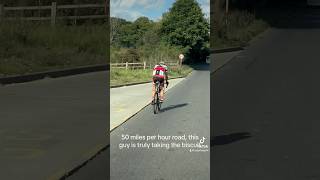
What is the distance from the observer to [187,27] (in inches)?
316

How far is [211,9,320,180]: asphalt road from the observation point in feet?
24.9

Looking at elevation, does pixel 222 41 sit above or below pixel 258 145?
above

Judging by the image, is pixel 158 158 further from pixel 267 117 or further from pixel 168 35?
pixel 267 117

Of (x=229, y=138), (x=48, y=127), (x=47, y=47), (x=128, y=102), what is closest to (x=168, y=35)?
(x=229, y=138)

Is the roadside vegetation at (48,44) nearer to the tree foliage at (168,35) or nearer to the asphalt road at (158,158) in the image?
the asphalt road at (158,158)

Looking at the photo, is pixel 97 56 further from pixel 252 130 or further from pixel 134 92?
pixel 252 130

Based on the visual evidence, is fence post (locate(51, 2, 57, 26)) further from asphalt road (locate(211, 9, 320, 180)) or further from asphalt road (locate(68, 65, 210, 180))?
asphalt road (locate(68, 65, 210, 180))

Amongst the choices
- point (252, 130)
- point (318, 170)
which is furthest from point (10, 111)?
point (318, 170)

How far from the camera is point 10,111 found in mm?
12039

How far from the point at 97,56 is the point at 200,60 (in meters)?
17.8

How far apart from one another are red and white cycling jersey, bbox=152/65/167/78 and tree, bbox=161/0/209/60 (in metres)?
0.49

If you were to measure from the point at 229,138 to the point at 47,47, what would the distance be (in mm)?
17049

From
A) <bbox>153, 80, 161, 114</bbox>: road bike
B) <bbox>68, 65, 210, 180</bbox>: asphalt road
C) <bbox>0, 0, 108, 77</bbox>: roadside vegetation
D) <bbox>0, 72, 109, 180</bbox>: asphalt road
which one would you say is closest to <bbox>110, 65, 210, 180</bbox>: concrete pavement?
<bbox>68, 65, 210, 180</bbox>: asphalt road

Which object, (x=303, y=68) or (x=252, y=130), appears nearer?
(x=252, y=130)
